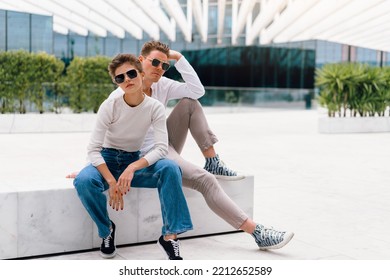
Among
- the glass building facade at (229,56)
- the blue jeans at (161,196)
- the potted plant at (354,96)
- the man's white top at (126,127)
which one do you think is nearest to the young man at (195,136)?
the man's white top at (126,127)

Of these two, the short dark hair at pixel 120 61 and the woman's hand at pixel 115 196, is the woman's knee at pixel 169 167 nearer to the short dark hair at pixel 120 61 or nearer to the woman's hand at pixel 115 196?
the woman's hand at pixel 115 196

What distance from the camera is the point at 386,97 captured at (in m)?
17.8

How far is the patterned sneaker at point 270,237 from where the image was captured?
4.24m

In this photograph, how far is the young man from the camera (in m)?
4.25

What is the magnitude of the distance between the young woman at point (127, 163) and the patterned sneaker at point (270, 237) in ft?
1.91

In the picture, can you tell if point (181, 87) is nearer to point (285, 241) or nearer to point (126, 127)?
point (126, 127)

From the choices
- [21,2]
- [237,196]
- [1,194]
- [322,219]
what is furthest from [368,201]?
[21,2]

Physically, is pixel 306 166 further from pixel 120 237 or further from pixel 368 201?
pixel 120 237

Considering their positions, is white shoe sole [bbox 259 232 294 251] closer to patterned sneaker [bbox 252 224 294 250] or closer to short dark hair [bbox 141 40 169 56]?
patterned sneaker [bbox 252 224 294 250]

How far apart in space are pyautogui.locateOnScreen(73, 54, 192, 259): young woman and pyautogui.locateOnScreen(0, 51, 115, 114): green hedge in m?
12.5

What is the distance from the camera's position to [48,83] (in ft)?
54.2

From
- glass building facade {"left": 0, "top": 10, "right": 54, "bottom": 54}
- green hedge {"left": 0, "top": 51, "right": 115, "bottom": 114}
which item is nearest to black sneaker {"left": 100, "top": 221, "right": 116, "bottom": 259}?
green hedge {"left": 0, "top": 51, "right": 115, "bottom": 114}

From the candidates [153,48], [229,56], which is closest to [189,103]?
[153,48]

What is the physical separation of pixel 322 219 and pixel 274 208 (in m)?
0.60
